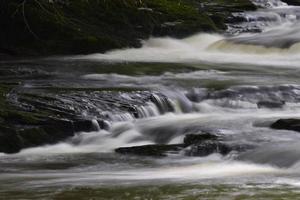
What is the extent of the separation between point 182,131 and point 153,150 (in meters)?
1.21

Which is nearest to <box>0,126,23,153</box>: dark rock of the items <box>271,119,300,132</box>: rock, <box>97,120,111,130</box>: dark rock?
<box>97,120,111,130</box>: dark rock

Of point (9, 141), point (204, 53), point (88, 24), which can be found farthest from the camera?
point (204, 53)

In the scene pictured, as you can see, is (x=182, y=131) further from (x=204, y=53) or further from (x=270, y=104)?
(x=204, y=53)

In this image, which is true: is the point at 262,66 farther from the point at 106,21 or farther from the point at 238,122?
the point at 238,122

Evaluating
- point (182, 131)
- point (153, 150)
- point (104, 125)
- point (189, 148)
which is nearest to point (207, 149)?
point (189, 148)

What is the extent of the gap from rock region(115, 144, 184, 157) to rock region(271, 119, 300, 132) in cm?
139

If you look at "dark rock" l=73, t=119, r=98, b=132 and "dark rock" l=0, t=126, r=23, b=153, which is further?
"dark rock" l=73, t=119, r=98, b=132

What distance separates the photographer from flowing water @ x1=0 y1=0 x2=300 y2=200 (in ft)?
20.7

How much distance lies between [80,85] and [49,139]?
2.71 m

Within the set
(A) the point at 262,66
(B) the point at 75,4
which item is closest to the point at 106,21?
(B) the point at 75,4

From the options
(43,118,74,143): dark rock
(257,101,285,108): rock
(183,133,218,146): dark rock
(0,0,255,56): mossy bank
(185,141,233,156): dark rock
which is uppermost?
(0,0,255,56): mossy bank

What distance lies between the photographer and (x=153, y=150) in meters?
8.25

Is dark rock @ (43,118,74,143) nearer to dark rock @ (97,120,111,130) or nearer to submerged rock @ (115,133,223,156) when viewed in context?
dark rock @ (97,120,111,130)

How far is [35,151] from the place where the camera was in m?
8.88
